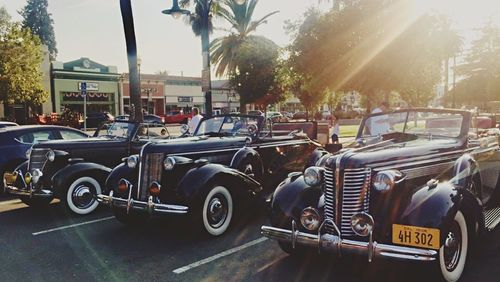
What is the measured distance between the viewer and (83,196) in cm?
720

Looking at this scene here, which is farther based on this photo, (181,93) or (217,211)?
(181,93)

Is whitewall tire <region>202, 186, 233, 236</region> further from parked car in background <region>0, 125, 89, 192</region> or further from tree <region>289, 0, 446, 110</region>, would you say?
tree <region>289, 0, 446, 110</region>

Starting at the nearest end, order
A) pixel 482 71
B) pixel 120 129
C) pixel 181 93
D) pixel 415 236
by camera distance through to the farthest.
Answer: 1. pixel 415 236
2. pixel 120 129
3. pixel 482 71
4. pixel 181 93

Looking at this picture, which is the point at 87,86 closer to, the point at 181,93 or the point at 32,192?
the point at 181,93

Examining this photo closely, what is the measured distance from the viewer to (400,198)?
13.5 feet

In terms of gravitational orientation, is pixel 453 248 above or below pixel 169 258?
above

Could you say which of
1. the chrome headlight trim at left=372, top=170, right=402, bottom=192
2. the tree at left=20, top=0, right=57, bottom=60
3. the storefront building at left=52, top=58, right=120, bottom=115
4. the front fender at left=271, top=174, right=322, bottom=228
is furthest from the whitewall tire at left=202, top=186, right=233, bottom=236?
the tree at left=20, top=0, right=57, bottom=60

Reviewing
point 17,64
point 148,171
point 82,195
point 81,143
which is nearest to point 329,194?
point 148,171

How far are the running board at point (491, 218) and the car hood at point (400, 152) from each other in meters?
0.79

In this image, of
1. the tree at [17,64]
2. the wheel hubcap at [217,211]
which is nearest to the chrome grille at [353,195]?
the wheel hubcap at [217,211]

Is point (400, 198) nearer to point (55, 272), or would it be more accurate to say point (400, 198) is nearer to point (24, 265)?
point (55, 272)

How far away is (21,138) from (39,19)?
5552cm

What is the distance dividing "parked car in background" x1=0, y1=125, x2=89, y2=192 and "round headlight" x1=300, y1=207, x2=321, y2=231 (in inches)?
258

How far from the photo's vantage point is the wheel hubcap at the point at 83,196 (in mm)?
7137
